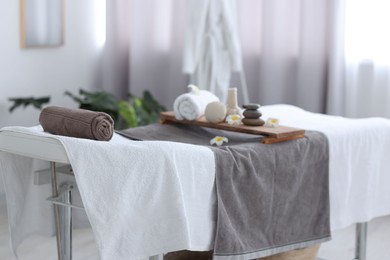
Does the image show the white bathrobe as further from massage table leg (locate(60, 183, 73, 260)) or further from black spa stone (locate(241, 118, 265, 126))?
massage table leg (locate(60, 183, 73, 260))

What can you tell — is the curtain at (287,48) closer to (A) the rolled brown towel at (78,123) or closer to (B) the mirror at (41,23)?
(B) the mirror at (41,23)

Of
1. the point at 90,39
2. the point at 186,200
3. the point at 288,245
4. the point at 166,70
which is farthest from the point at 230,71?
the point at 186,200

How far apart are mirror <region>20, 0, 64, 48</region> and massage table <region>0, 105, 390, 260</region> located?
1.73 m

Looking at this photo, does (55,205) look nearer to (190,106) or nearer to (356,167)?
(190,106)

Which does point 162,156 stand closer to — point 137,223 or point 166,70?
point 137,223

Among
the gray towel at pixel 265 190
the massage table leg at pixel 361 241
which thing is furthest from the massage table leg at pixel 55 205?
the massage table leg at pixel 361 241

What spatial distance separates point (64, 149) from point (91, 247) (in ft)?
5.01

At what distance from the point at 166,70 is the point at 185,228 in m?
2.71

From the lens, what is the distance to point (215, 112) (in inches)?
106

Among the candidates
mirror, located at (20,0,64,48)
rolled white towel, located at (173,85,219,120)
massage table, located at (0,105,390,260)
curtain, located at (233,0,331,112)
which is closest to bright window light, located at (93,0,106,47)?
mirror, located at (20,0,64,48)

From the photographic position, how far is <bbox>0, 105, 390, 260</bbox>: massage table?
213cm

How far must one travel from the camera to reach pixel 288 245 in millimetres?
2582

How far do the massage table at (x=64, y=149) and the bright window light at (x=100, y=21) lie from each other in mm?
1953

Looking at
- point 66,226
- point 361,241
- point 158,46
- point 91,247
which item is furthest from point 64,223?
point 158,46
